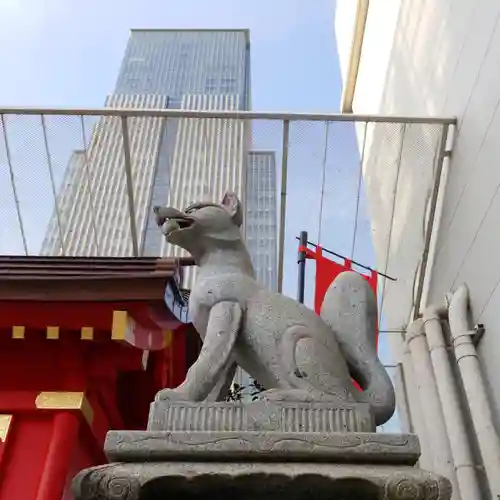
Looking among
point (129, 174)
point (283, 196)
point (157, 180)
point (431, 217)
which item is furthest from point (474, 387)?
point (157, 180)

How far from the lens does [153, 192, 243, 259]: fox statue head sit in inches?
116

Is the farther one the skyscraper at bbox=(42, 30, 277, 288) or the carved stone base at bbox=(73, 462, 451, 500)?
the skyscraper at bbox=(42, 30, 277, 288)

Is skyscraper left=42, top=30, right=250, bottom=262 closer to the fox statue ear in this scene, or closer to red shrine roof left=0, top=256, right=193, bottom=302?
red shrine roof left=0, top=256, right=193, bottom=302

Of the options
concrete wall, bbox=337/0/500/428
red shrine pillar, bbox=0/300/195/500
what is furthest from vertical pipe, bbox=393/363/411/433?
red shrine pillar, bbox=0/300/195/500

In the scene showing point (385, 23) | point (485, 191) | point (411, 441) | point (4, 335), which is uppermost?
point (385, 23)

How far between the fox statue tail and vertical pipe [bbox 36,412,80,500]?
2.34 metres

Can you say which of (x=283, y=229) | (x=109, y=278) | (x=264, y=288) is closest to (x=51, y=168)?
(x=283, y=229)

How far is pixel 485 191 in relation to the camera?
5.21 m

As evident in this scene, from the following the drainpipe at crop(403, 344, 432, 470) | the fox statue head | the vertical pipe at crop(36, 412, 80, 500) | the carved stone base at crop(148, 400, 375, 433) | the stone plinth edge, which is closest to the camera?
the stone plinth edge

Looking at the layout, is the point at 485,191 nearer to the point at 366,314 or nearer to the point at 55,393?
the point at 366,314

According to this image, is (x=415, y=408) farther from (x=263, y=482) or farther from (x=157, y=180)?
(x=157, y=180)

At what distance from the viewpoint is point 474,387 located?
4930 mm

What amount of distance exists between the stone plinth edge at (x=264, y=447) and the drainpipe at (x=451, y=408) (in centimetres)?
321

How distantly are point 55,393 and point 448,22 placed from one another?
515 cm
